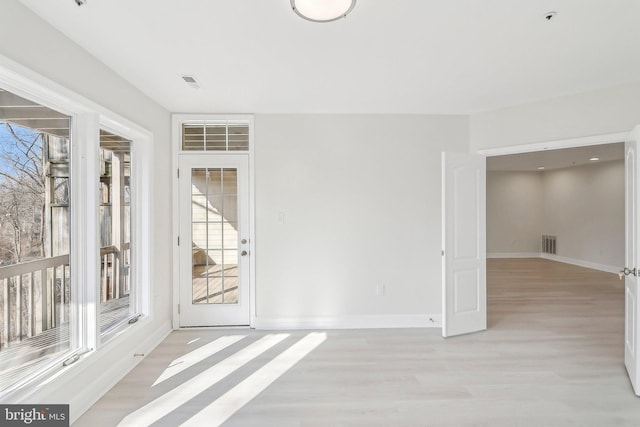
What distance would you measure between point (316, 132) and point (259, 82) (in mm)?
1071

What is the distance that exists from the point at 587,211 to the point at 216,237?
29.1ft

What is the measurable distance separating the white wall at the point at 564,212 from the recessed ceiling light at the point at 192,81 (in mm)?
8634

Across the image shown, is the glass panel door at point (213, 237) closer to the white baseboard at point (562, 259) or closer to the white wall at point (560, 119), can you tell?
the white wall at point (560, 119)

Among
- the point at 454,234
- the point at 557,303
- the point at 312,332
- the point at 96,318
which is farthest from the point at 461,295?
the point at 96,318

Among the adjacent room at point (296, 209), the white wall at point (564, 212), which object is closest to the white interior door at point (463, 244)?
the adjacent room at point (296, 209)

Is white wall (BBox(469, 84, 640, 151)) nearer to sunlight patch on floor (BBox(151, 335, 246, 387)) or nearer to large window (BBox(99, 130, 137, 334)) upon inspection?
sunlight patch on floor (BBox(151, 335, 246, 387))

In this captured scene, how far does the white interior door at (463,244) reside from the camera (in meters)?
3.44

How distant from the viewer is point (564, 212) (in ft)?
26.8

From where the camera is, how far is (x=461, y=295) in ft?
11.6

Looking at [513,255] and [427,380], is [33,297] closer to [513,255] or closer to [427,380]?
[427,380]

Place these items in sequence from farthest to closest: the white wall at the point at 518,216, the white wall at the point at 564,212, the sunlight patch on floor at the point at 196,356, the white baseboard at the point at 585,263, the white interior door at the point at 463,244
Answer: the white wall at the point at 518,216 < the white wall at the point at 564,212 < the white baseboard at the point at 585,263 < the white interior door at the point at 463,244 < the sunlight patch on floor at the point at 196,356

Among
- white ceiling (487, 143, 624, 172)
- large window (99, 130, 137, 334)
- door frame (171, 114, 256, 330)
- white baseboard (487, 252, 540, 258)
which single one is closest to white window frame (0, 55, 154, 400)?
large window (99, 130, 137, 334)

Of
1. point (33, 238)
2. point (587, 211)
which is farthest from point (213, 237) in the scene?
point (587, 211)

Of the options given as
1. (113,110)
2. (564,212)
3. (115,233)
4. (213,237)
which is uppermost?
(113,110)
